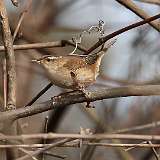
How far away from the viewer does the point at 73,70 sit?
5.10 ft

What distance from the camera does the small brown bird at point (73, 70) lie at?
1.53 meters

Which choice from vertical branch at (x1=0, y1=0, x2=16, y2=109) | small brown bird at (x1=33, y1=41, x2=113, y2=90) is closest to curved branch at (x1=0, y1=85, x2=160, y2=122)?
small brown bird at (x1=33, y1=41, x2=113, y2=90)

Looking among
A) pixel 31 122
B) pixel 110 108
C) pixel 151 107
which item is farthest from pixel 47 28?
pixel 110 108

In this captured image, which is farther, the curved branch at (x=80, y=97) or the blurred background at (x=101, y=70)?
the blurred background at (x=101, y=70)

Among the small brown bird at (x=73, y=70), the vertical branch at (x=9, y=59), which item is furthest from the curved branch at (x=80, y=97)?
the vertical branch at (x=9, y=59)

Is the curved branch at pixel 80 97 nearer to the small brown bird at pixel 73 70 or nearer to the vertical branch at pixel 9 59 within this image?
→ the small brown bird at pixel 73 70

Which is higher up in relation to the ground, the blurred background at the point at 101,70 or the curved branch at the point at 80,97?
the blurred background at the point at 101,70

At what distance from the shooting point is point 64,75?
154 cm

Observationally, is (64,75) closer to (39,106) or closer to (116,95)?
(39,106)

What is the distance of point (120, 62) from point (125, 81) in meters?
0.70

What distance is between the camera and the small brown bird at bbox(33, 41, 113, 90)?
5.02 feet

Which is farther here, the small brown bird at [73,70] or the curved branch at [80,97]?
the small brown bird at [73,70]

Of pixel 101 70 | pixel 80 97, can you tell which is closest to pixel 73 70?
pixel 80 97

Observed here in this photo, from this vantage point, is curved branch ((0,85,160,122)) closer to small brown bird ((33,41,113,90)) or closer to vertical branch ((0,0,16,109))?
small brown bird ((33,41,113,90))
